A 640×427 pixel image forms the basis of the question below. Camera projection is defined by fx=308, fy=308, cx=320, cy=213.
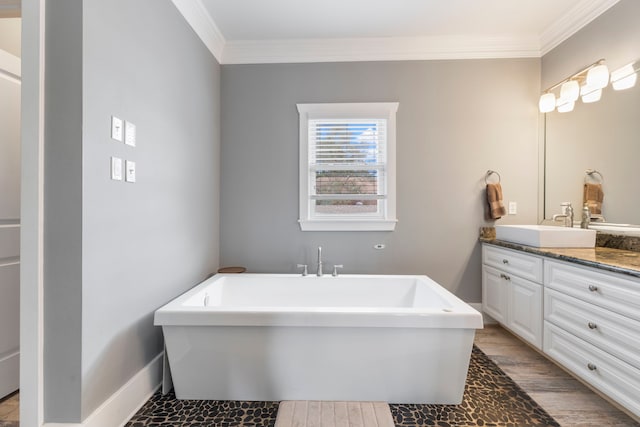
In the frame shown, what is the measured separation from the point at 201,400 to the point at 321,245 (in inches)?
61.3

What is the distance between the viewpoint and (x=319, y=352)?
1.72 metres

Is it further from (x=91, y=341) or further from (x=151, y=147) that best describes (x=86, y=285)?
(x=151, y=147)

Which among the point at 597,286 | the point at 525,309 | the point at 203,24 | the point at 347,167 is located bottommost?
the point at 525,309

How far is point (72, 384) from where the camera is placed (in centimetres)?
135

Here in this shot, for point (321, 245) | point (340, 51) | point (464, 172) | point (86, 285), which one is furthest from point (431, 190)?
point (86, 285)

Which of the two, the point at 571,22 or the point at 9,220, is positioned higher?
the point at 571,22

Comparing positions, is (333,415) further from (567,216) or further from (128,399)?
(567,216)

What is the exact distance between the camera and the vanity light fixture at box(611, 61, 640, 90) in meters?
2.05

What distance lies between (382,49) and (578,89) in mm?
1624

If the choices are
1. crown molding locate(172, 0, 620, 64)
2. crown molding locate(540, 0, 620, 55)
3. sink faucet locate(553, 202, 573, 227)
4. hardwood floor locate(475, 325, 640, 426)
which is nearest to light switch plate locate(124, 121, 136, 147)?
crown molding locate(172, 0, 620, 64)

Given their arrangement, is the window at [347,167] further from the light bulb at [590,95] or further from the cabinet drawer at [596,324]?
the light bulb at [590,95]

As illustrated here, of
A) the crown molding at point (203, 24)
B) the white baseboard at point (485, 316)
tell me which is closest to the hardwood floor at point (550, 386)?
the white baseboard at point (485, 316)

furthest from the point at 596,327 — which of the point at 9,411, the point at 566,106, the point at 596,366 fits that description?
the point at 9,411

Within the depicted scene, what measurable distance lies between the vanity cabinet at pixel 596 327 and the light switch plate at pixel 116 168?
8.50ft
